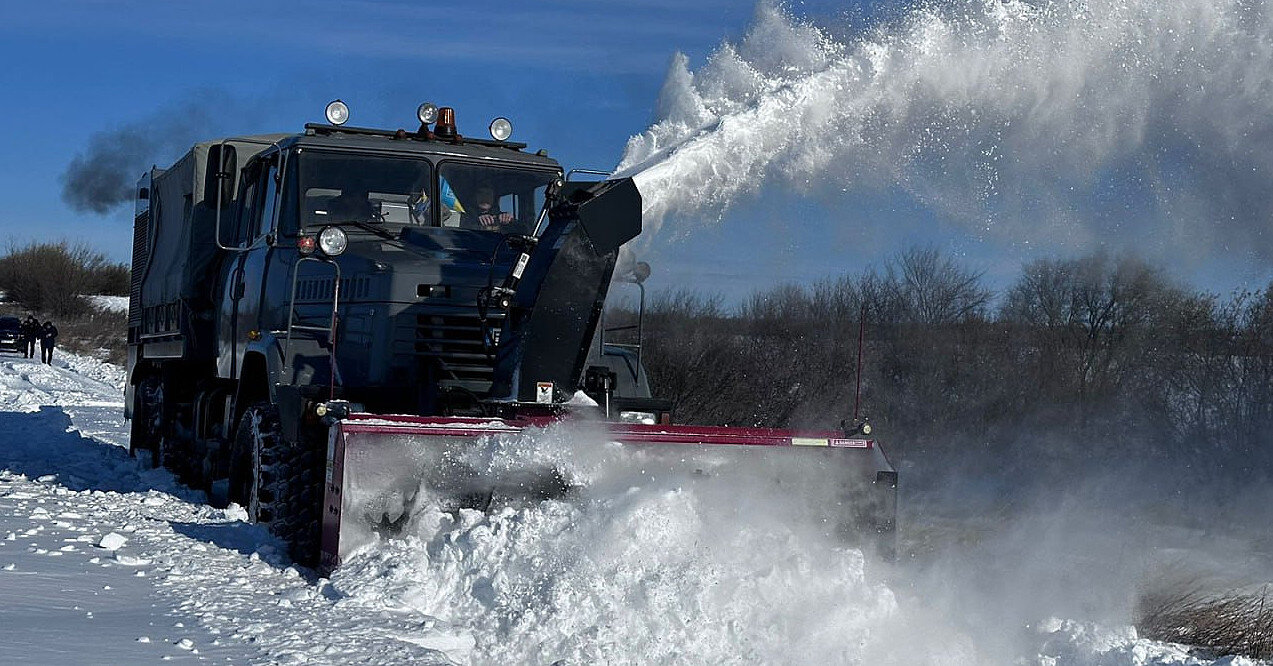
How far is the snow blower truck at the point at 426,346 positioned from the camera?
7.28 metres

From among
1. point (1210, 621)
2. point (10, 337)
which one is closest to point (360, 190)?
point (1210, 621)

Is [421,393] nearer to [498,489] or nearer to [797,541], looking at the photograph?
[498,489]

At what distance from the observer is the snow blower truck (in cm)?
728

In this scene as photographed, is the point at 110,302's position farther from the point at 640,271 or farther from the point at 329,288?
the point at 640,271

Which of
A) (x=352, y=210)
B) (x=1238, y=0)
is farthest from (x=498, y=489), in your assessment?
(x=1238, y=0)

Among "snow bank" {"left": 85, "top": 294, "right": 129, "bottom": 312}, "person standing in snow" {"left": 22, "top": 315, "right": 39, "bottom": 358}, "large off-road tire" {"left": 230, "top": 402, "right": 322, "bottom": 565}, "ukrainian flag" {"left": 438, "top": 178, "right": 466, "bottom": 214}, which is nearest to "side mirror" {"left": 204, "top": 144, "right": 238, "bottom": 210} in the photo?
"ukrainian flag" {"left": 438, "top": 178, "right": 466, "bottom": 214}

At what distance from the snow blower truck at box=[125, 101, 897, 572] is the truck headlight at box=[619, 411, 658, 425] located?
3 cm

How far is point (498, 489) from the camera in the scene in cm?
732

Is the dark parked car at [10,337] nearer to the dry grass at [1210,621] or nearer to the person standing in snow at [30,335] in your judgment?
the person standing in snow at [30,335]

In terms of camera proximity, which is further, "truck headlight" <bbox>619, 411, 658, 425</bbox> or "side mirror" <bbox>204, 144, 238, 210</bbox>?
"side mirror" <bbox>204, 144, 238, 210</bbox>

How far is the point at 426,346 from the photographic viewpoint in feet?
27.5

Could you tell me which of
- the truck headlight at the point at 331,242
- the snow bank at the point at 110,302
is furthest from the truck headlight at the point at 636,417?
the snow bank at the point at 110,302

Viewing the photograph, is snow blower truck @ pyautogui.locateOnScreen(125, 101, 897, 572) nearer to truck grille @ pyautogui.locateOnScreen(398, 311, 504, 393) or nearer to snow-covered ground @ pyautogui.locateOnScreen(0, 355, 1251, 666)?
truck grille @ pyautogui.locateOnScreen(398, 311, 504, 393)

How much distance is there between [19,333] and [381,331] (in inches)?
1816
